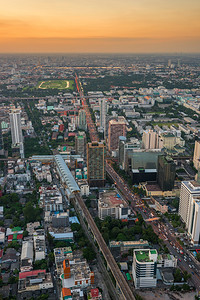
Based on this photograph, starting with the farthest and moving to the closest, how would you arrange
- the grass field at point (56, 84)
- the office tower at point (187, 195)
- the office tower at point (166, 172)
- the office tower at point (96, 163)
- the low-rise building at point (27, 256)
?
1. the grass field at point (56, 84)
2. the office tower at point (96, 163)
3. the office tower at point (166, 172)
4. the office tower at point (187, 195)
5. the low-rise building at point (27, 256)

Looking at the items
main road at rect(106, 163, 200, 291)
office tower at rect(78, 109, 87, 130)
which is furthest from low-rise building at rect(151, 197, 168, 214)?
office tower at rect(78, 109, 87, 130)

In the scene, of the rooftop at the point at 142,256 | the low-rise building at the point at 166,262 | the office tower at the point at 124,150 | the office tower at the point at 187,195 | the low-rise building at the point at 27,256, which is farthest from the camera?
the office tower at the point at 124,150

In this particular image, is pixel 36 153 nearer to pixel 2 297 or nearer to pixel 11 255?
pixel 11 255

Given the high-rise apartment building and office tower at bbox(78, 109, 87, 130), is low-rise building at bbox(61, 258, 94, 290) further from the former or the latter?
office tower at bbox(78, 109, 87, 130)

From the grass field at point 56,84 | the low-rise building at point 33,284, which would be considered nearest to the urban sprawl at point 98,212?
the low-rise building at point 33,284

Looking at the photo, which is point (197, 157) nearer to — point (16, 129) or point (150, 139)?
point (150, 139)

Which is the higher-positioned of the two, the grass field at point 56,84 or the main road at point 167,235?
the grass field at point 56,84

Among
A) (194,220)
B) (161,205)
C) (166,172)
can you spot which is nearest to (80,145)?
(166,172)

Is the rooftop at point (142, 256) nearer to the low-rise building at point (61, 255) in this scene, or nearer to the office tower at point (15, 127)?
Result: the low-rise building at point (61, 255)
